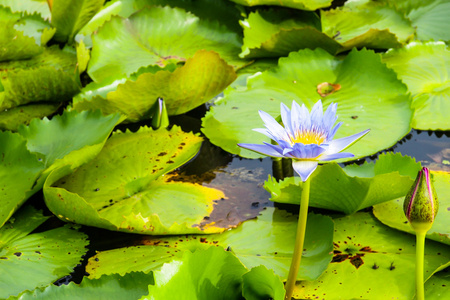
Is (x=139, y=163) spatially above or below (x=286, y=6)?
below

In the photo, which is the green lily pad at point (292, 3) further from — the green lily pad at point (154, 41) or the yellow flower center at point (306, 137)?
the yellow flower center at point (306, 137)

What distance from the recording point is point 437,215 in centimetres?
128

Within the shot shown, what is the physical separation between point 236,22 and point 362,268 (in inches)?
57.9

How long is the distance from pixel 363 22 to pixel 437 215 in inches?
47.1

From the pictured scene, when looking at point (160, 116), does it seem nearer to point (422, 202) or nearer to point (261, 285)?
point (261, 285)

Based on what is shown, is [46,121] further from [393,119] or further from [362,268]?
[393,119]

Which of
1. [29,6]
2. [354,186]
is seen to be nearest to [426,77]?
[354,186]

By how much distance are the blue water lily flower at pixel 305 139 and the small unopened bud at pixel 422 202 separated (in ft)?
0.42

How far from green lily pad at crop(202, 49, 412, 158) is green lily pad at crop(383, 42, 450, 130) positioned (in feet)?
0.35

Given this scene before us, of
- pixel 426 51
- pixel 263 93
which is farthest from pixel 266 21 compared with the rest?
pixel 426 51

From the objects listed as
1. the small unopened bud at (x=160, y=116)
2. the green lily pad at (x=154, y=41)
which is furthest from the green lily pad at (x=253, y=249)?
the green lily pad at (x=154, y=41)

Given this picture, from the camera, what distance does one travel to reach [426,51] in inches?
77.9

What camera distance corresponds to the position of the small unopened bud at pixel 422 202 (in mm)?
873

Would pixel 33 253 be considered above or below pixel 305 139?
below
